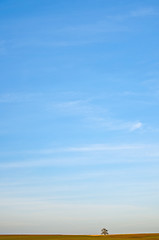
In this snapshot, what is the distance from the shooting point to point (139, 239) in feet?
323

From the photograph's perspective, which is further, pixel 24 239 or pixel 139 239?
pixel 24 239

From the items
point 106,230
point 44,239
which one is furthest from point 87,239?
point 106,230

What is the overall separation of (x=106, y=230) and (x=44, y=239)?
33943 millimetres

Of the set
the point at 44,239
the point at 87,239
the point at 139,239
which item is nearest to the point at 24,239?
the point at 44,239

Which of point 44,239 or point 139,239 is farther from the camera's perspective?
point 44,239

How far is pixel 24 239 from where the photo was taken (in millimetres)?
106250

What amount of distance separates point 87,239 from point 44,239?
14.1m

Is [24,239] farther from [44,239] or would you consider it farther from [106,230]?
[106,230]

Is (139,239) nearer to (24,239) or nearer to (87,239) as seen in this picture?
(87,239)

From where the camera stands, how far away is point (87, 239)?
338 ft

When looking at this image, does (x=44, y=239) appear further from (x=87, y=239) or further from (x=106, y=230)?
(x=106, y=230)

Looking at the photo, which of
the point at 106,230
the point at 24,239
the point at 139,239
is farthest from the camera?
the point at 106,230

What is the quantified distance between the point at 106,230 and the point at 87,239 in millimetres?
30587

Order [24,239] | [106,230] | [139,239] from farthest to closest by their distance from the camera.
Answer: [106,230]
[24,239]
[139,239]
